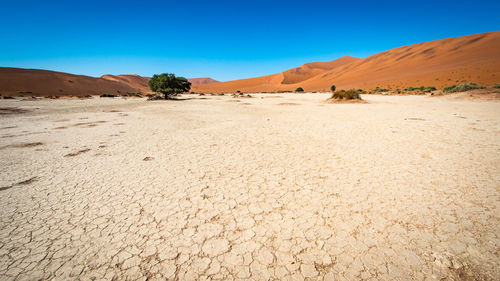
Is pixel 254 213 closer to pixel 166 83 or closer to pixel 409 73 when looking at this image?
pixel 166 83

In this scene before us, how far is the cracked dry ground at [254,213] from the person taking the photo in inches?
79.4

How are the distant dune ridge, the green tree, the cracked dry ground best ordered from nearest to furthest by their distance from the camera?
the cracked dry ground < the green tree < the distant dune ridge

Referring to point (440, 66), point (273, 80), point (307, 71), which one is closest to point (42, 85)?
point (273, 80)

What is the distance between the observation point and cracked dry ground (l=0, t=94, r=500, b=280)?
2.02m

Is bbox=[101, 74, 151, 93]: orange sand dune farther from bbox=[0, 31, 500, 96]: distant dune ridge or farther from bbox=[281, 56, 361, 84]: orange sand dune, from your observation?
bbox=[281, 56, 361, 84]: orange sand dune

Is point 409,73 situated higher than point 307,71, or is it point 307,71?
point 307,71

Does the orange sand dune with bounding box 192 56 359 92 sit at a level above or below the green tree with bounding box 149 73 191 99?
above

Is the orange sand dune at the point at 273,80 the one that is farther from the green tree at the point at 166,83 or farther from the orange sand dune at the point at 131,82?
the green tree at the point at 166,83

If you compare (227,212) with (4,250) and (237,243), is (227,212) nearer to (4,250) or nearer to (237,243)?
(237,243)

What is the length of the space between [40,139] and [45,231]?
6.35 meters

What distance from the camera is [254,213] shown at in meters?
2.82

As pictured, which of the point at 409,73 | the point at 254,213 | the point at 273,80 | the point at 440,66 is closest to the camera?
the point at 254,213

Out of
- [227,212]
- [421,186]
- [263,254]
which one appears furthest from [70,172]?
[421,186]

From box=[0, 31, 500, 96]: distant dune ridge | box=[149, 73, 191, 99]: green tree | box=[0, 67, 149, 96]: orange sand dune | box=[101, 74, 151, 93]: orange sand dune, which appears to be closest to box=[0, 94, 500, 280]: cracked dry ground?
box=[149, 73, 191, 99]: green tree
